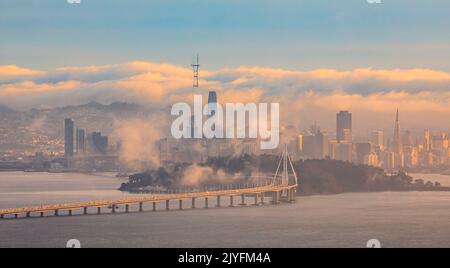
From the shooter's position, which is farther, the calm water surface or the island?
the island

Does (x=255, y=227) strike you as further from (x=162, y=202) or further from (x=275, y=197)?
(x=162, y=202)

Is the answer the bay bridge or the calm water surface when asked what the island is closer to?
the bay bridge

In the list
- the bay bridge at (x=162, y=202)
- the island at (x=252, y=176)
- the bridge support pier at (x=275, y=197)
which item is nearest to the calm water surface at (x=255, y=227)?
the bay bridge at (x=162, y=202)

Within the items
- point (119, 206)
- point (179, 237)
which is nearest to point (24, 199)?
point (119, 206)

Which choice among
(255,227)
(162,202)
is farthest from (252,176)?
(255,227)

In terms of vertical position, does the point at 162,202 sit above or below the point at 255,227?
below

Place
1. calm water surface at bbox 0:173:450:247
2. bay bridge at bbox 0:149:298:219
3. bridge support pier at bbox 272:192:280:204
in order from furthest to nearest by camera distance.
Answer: bridge support pier at bbox 272:192:280:204 → bay bridge at bbox 0:149:298:219 → calm water surface at bbox 0:173:450:247

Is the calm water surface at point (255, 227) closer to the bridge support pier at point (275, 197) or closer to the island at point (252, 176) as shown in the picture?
the bridge support pier at point (275, 197)

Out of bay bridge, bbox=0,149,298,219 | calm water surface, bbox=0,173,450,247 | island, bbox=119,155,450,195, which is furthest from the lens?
island, bbox=119,155,450,195

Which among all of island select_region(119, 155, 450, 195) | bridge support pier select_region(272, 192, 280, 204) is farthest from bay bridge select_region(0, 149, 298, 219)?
island select_region(119, 155, 450, 195)

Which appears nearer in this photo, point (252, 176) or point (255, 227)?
point (255, 227)
